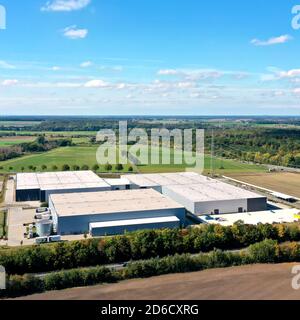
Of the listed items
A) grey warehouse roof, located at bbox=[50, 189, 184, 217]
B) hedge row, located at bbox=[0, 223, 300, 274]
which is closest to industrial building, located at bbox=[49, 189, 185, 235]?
grey warehouse roof, located at bbox=[50, 189, 184, 217]

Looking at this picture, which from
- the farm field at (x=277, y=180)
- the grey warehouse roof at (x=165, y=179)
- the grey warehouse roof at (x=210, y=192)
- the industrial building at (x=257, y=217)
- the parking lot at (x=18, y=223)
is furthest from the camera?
the farm field at (x=277, y=180)

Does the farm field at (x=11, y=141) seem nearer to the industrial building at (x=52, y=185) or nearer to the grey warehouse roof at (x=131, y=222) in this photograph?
the industrial building at (x=52, y=185)

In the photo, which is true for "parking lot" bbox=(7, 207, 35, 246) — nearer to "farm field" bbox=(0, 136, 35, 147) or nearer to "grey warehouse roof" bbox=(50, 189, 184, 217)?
"grey warehouse roof" bbox=(50, 189, 184, 217)

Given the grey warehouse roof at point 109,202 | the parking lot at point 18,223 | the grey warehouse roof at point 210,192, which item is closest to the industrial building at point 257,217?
the grey warehouse roof at point 210,192

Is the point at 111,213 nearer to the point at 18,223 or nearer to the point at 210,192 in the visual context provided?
the point at 18,223

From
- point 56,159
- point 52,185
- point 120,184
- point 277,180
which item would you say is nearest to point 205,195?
point 120,184

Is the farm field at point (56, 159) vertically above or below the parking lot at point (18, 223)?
above
